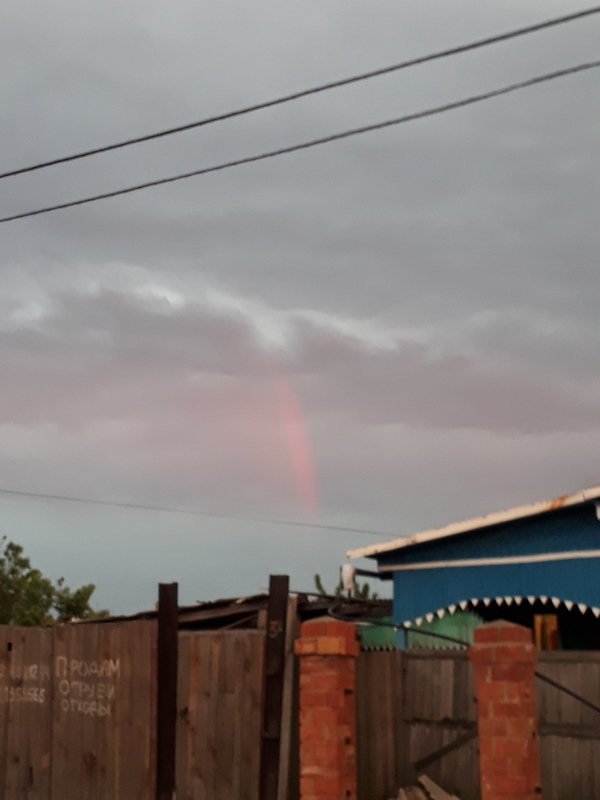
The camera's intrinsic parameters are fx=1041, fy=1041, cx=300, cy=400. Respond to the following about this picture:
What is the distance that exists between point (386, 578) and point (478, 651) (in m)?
7.82

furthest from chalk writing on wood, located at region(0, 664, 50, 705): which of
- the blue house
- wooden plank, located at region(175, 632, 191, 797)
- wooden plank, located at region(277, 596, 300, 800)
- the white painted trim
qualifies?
the white painted trim

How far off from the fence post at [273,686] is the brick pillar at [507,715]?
97.9 inches

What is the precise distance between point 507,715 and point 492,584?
619 cm

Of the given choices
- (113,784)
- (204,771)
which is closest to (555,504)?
(204,771)

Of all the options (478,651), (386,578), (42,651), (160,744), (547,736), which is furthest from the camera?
(386,578)

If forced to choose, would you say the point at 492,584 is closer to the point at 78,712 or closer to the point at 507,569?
the point at 507,569

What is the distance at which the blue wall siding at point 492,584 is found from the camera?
43.9ft

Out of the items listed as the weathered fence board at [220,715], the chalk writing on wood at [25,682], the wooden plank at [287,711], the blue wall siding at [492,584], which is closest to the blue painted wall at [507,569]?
the blue wall siding at [492,584]

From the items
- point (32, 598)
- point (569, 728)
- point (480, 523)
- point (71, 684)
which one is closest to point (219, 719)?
point (71, 684)

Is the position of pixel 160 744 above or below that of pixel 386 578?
below

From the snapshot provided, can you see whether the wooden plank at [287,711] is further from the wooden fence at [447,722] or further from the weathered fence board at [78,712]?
the weathered fence board at [78,712]

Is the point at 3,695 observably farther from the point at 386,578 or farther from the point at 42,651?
the point at 386,578

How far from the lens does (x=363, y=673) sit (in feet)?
33.7

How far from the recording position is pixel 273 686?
1036 centimetres
